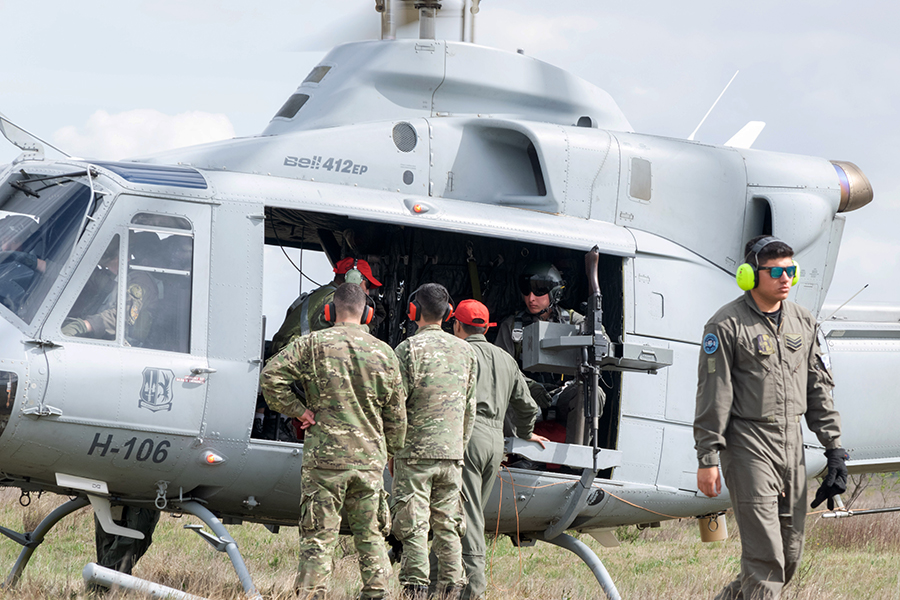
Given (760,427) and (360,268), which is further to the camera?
(360,268)

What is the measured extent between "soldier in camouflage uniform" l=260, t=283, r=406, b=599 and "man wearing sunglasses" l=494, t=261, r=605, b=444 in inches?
71.5

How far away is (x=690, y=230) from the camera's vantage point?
7355 millimetres

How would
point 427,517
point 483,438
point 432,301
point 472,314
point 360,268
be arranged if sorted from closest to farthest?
point 427,517
point 432,301
point 483,438
point 472,314
point 360,268

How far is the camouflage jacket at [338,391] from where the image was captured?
4.87 metres

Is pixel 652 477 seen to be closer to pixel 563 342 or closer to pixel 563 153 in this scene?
pixel 563 342

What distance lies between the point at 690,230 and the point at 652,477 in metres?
1.89

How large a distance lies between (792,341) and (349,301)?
7.58 feet

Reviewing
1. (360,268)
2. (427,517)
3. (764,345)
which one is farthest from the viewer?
(360,268)

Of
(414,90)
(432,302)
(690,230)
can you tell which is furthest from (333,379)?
(690,230)

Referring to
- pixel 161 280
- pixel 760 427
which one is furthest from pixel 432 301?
pixel 760 427

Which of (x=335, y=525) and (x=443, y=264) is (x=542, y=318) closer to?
(x=443, y=264)

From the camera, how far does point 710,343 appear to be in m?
5.02

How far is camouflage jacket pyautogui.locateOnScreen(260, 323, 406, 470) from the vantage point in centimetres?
487

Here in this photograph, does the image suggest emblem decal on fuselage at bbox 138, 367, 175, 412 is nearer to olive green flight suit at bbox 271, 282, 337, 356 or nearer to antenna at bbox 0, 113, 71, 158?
olive green flight suit at bbox 271, 282, 337, 356
